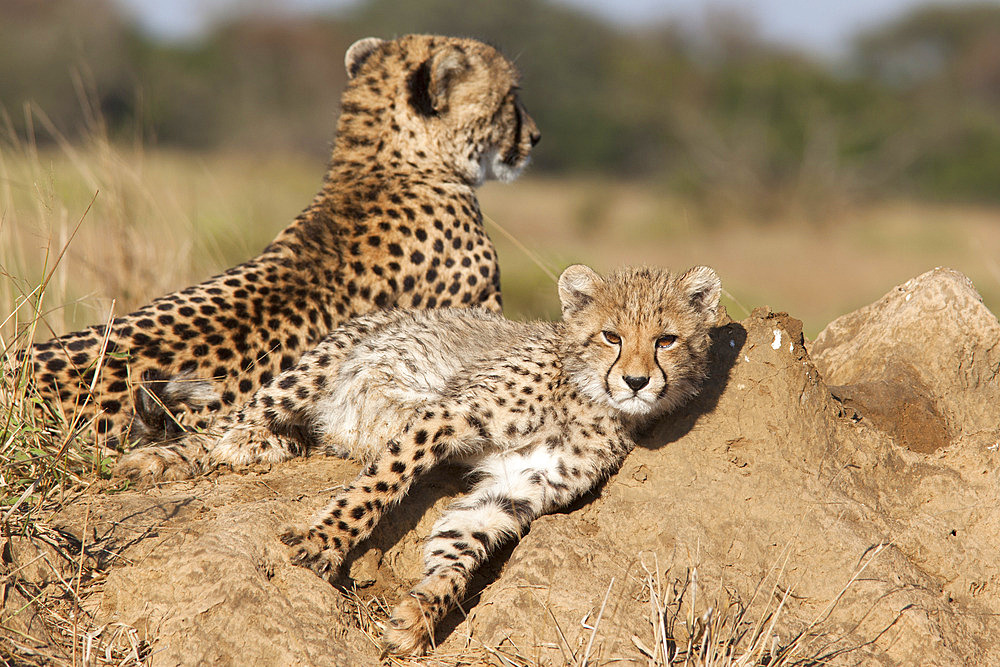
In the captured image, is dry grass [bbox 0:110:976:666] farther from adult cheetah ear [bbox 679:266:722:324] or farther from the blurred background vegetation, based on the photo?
adult cheetah ear [bbox 679:266:722:324]

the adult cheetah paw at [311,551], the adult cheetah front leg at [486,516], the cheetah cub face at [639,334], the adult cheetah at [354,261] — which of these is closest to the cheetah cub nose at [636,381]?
the cheetah cub face at [639,334]

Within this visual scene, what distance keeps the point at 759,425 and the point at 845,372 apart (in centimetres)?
68

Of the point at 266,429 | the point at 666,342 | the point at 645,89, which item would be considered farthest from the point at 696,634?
the point at 645,89

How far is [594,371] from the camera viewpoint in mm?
3145

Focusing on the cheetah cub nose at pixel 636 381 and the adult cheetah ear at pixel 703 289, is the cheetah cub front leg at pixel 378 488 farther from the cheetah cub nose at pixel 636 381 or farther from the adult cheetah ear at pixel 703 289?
the adult cheetah ear at pixel 703 289

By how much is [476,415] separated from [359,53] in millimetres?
2308

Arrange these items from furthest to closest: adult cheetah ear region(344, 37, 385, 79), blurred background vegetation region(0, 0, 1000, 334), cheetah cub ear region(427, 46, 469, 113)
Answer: blurred background vegetation region(0, 0, 1000, 334)
adult cheetah ear region(344, 37, 385, 79)
cheetah cub ear region(427, 46, 469, 113)

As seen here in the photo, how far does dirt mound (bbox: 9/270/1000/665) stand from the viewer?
2.76m

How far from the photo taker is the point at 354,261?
4.21 metres

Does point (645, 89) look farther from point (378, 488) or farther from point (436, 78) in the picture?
point (378, 488)

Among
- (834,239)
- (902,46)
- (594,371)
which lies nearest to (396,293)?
(594,371)

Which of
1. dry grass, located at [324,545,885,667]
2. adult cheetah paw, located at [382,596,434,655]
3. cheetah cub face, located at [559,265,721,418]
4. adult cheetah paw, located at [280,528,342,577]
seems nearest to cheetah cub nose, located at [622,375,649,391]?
cheetah cub face, located at [559,265,721,418]

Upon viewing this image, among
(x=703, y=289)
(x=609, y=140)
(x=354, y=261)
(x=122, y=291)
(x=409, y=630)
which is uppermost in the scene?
(x=703, y=289)

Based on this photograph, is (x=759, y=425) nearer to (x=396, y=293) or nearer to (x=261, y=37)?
(x=396, y=293)
